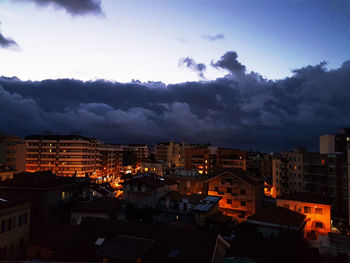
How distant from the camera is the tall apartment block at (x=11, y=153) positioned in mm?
60844

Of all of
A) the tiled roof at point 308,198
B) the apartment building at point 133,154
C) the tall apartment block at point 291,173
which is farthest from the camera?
the apartment building at point 133,154

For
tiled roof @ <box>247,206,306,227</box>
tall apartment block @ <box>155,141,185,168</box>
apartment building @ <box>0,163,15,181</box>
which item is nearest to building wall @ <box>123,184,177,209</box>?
tiled roof @ <box>247,206,306,227</box>

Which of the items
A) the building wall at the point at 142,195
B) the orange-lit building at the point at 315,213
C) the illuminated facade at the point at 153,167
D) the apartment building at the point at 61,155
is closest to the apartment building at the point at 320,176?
the orange-lit building at the point at 315,213

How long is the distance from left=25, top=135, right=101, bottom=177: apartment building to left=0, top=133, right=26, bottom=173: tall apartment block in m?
11.9

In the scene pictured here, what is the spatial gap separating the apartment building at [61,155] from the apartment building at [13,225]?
5552 cm

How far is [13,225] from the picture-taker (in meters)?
21.0

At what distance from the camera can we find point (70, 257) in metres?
16.1

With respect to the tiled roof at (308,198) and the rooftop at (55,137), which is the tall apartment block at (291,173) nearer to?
the tiled roof at (308,198)

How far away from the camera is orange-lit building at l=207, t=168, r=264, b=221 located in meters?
36.4

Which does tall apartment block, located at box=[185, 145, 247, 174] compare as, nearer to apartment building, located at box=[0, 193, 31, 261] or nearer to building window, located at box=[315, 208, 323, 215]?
building window, located at box=[315, 208, 323, 215]

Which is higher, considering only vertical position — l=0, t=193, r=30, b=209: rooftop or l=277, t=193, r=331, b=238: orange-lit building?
l=0, t=193, r=30, b=209: rooftop

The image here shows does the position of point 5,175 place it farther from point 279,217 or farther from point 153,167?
point 279,217

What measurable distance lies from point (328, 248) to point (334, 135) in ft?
125

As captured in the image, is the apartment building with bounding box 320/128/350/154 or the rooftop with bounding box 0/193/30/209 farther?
the apartment building with bounding box 320/128/350/154
